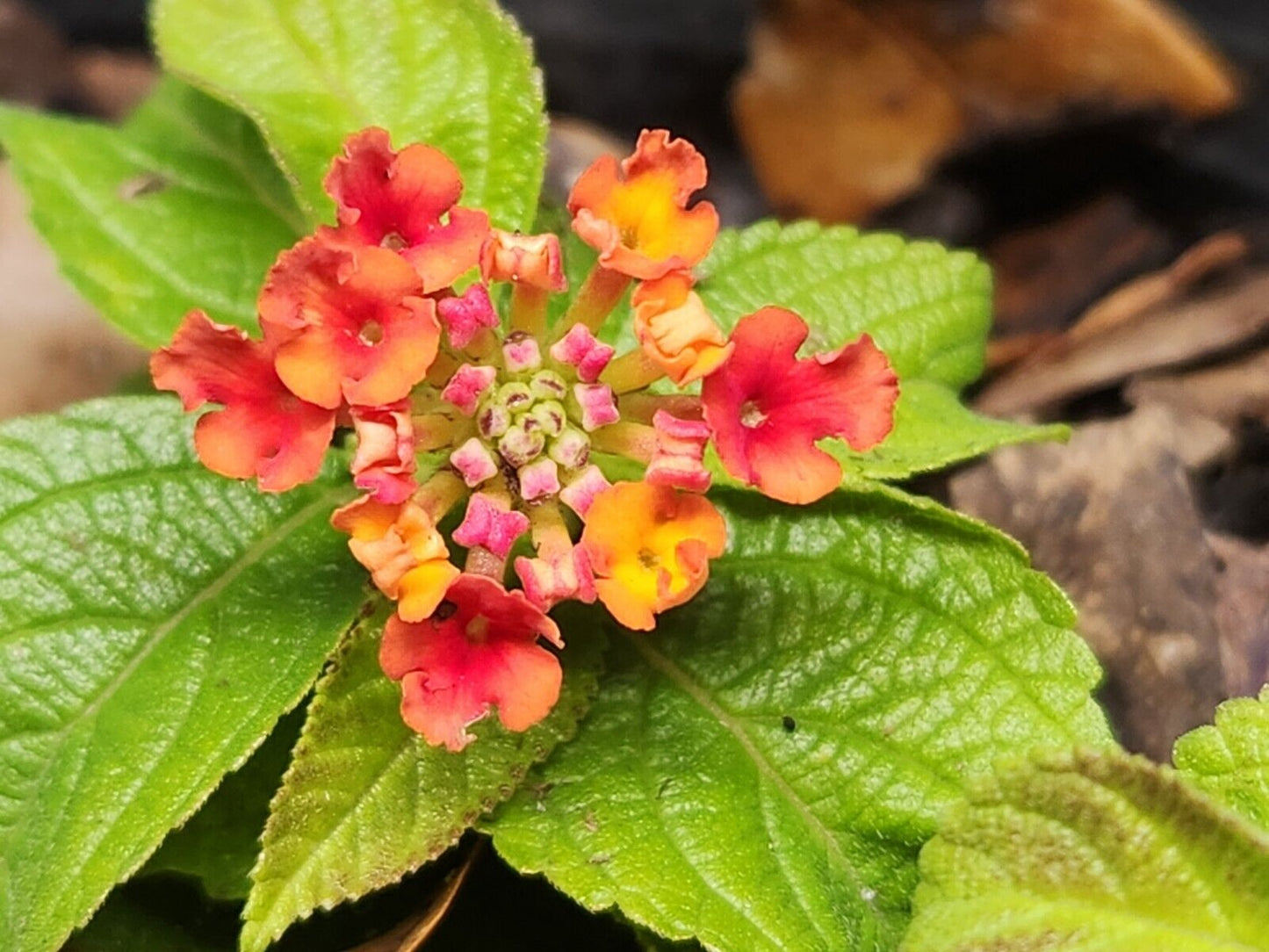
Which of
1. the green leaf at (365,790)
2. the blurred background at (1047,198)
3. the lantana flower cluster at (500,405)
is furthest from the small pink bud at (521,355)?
the blurred background at (1047,198)

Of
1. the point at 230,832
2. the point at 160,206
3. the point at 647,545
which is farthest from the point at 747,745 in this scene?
the point at 160,206

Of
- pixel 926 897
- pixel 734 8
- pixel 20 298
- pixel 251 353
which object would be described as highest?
pixel 251 353

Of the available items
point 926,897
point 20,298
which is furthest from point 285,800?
point 20,298

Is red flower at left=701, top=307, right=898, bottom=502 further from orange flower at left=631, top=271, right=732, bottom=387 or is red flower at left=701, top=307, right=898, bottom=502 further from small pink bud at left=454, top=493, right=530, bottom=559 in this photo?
small pink bud at left=454, top=493, right=530, bottom=559

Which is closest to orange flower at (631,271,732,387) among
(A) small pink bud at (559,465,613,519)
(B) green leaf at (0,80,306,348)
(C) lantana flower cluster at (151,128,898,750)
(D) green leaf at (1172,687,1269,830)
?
(C) lantana flower cluster at (151,128,898,750)

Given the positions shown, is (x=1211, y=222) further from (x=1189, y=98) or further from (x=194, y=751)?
(x=194, y=751)
